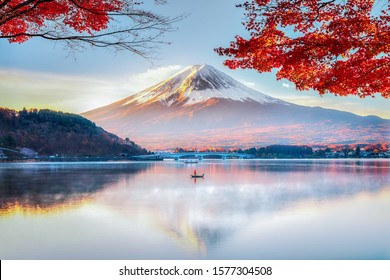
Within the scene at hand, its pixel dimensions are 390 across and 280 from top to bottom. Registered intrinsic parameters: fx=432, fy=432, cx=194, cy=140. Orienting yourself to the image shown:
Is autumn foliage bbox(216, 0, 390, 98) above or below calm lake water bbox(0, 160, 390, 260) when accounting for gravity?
above

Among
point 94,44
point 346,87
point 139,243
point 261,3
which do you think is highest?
point 261,3

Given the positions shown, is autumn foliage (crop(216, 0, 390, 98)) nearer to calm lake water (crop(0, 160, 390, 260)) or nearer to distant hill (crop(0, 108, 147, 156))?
calm lake water (crop(0, 160, 390, 260))

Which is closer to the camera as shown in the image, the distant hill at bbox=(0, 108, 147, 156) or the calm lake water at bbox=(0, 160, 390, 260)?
the calm lake water at bbox=(0, 160, 390, 260)

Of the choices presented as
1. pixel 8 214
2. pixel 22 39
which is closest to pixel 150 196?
pixel 8 214

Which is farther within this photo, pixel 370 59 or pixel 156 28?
pixel 370 59

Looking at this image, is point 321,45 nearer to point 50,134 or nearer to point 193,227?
point 193,227

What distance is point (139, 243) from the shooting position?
6133 millimetres

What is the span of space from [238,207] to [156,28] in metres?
4.84

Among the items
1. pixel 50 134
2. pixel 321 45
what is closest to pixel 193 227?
pixel 321 45

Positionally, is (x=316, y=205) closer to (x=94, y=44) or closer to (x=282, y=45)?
(x=282, y=45)

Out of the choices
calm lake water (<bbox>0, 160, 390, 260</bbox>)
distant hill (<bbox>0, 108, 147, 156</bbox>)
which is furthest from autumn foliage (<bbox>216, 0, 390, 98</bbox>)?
distant hill (<bbox>0, 108, 147, 156</bbox>)

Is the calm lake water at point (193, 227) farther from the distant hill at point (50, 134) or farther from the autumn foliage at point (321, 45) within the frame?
the distant hill at point (50, 134)

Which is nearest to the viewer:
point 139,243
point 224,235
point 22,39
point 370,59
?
point 139,243

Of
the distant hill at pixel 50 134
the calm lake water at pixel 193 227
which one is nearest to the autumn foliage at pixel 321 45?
the calm lake water at pixel 193 227
